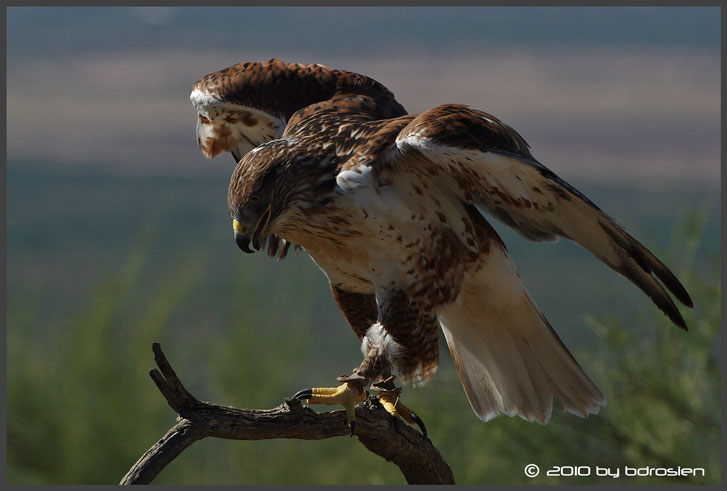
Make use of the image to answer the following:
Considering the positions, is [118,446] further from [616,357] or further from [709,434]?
[709,434]

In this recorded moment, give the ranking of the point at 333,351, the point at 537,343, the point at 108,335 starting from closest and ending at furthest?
the point at 537,343 → the point at 108,335 → the point at 333,351

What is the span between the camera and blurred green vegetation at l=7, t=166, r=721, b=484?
538 centimetres

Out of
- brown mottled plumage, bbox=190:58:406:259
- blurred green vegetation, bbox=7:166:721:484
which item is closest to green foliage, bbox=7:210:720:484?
blurred green vegetation, bbox=7:166:721:484

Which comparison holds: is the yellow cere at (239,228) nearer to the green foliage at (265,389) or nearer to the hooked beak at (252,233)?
the hooked beak at (252,233)

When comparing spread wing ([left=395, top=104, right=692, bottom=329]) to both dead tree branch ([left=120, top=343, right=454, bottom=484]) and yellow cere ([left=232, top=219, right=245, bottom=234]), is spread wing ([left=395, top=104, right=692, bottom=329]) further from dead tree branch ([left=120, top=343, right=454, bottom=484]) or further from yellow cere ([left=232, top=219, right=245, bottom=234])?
dead tree branch ([left=120, top=343, right=454, bottom=484])

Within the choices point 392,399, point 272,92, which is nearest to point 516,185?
point 392,399

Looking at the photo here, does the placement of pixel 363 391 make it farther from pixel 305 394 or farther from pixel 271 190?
pixel 271 190

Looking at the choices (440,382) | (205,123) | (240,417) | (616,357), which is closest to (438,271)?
(240,417)

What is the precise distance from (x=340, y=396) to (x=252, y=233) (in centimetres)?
55

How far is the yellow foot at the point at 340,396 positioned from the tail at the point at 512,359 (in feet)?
1.54

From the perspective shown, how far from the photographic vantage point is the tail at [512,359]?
9.95 ft

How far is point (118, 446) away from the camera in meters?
6.91

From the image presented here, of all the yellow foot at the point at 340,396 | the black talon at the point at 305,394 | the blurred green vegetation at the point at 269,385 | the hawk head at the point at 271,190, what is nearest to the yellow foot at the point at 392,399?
the yellow foot at the point at 340,396

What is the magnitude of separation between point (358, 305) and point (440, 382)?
2.21 metres
